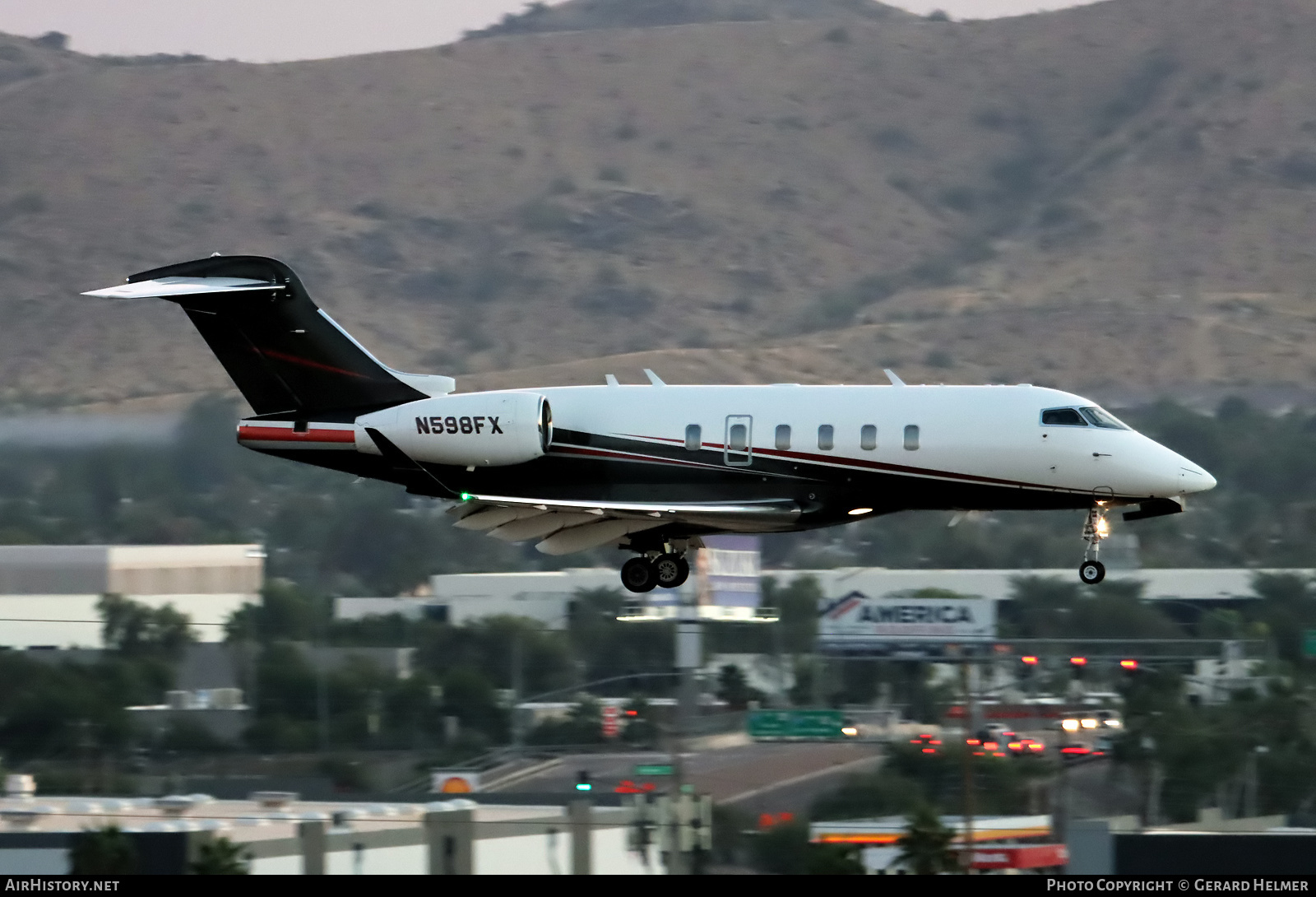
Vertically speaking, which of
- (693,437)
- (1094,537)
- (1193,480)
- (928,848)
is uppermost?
(693,437)

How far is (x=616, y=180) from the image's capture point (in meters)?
148

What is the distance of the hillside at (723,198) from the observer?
116 m

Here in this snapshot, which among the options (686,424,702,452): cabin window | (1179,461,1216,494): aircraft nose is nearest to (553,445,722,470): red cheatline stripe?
(686,424,702,452): cabin window

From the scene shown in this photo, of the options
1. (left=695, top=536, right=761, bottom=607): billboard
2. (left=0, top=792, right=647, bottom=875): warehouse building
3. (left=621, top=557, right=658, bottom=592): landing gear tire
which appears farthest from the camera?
(left=695, top=536, right=761, bottom=607): billboard

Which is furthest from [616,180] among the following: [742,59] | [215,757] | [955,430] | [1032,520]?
[955,430]

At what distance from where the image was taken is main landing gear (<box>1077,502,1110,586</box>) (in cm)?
3080

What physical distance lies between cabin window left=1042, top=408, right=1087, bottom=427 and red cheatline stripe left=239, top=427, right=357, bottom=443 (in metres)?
10.5

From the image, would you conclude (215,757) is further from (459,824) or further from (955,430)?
(955,430)

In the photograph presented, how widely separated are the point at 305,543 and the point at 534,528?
44.2 m

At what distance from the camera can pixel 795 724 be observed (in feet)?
135

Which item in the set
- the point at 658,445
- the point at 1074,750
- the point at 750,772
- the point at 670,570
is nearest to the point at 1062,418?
the point at 658,445

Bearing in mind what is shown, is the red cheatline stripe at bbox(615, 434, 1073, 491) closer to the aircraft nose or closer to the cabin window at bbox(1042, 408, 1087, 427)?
the cabin window at bbox(1042, 408, 1087, 427)

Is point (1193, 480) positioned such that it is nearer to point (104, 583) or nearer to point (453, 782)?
point (453, 782)

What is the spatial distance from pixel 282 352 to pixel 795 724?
1435 cm
